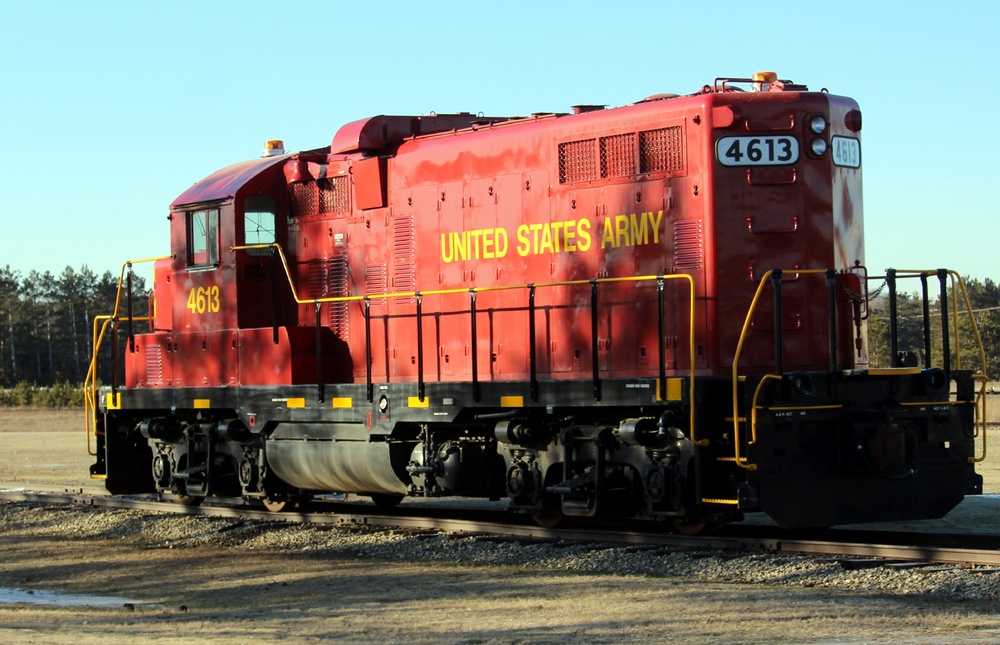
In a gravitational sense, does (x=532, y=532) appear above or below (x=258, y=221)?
below

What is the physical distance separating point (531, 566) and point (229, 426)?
4921 mm

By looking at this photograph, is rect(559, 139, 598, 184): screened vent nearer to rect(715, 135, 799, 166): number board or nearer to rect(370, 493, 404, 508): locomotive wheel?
rect(715, 135, 799, 166): number board

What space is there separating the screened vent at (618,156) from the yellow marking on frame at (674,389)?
2040 mm

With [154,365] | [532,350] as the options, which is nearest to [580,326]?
[532,350]

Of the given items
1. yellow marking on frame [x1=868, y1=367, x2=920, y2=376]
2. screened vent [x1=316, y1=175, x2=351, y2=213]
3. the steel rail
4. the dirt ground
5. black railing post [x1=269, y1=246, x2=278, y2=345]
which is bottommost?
the dirt ground

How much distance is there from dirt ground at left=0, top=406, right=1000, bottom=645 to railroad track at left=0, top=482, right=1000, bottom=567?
114 centimetres

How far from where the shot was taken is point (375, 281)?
13.8 meters

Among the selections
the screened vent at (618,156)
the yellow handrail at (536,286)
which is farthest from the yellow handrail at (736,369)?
the screened vent at (618,156)

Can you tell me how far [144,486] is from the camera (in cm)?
1606

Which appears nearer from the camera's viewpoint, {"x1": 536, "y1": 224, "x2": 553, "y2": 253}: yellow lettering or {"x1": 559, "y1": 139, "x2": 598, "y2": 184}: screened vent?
{"x1": 559, "y1": 139, "x2": 598, "y2": 184}: screened vent

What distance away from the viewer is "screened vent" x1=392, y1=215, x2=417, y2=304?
44.1 feet

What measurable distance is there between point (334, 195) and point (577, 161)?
133 inches

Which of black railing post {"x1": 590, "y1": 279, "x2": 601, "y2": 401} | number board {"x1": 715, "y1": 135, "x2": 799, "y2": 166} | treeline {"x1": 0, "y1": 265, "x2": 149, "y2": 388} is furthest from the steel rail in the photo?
treeline {"x1": 0, "y1": 265, "x2": 149, "y2": 388}

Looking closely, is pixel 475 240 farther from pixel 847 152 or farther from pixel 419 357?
pixel 847 152
